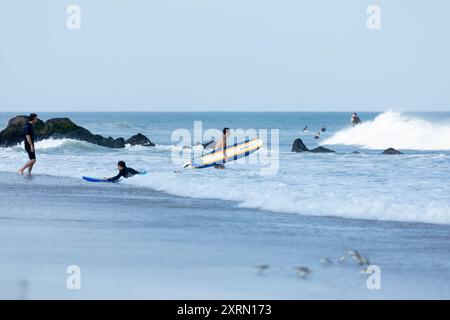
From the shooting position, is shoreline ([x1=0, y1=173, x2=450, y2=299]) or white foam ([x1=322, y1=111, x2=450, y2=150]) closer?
shoreline ([x1=0, y1=173, x2=450, y2=299])

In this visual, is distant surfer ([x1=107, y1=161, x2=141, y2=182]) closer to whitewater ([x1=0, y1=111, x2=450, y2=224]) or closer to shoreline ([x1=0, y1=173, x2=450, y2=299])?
whitewater ([x1=0, y1=111, x2=450, y2=224])

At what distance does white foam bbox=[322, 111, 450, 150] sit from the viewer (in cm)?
5256

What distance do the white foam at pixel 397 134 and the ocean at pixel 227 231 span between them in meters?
26.0

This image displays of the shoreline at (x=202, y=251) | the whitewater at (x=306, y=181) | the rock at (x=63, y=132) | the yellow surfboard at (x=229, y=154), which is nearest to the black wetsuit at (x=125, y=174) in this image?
the whitewater at (x=306, y=181)

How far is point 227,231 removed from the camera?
13.9 m

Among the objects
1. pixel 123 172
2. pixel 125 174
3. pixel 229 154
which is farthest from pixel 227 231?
pixel 229 154

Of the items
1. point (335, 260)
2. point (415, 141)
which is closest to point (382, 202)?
point (335, 260)

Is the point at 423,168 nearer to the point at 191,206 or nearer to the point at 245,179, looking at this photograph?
the point at 245,179

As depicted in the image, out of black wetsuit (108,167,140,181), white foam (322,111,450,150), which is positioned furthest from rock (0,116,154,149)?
black wetsuit (108,167,140,181)

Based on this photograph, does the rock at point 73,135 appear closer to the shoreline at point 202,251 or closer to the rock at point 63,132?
the rock at point 63,132

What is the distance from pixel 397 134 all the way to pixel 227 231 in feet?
147

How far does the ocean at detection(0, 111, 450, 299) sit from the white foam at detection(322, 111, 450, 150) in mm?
26038

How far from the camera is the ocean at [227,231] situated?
Result: 9.90 metres

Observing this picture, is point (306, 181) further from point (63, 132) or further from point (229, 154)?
point (63, 132)
